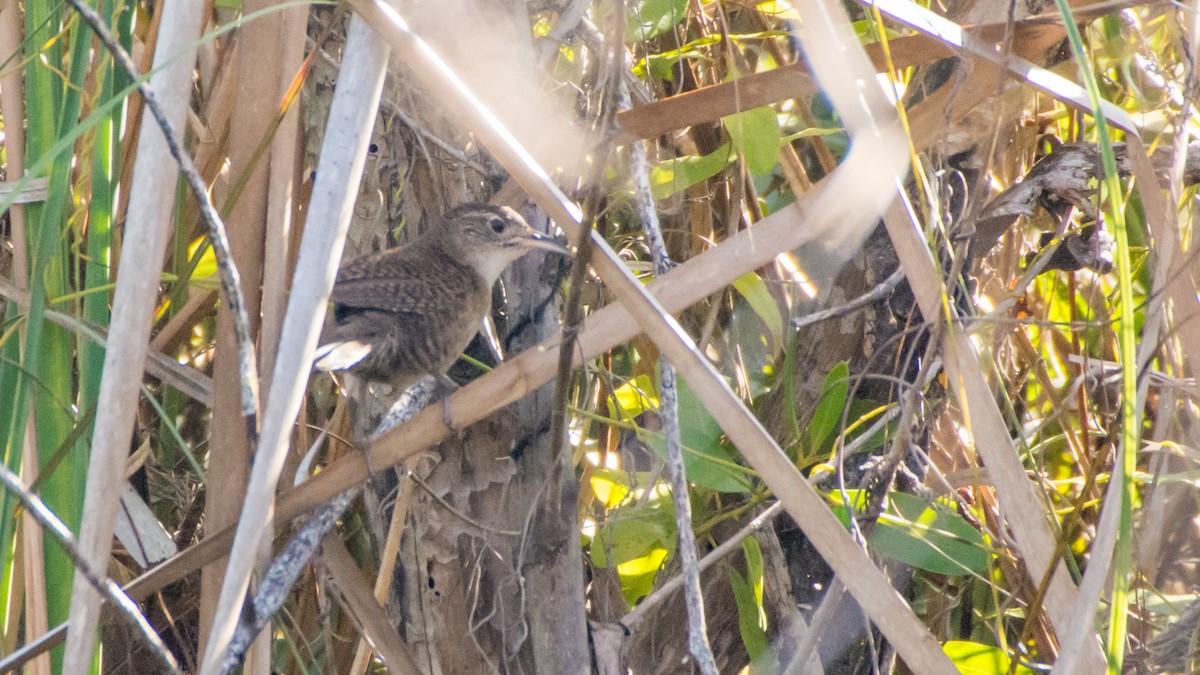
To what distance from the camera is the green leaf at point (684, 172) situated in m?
2.29

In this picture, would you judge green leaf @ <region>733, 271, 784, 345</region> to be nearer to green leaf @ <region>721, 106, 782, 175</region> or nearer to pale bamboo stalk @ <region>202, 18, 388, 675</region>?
green leaf @ <region>721, 106, 782, 175</region>

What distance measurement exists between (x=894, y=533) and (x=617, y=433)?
84cm

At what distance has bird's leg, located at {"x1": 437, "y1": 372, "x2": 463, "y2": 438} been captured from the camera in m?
1.74

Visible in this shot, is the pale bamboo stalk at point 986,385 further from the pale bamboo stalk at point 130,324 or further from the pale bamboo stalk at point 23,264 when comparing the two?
the pale bamboo stalk at point 23,264

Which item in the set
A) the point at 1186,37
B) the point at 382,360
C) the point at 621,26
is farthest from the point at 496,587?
the point at 1186,37

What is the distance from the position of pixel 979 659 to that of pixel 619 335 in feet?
3.12

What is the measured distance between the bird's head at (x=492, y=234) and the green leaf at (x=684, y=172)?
0.84 feet

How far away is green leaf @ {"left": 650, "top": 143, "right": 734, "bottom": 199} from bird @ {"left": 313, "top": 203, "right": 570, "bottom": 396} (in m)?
0.26

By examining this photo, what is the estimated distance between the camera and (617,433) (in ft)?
9.09

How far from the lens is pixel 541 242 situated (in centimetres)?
234

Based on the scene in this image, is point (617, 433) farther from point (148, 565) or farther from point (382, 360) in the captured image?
point (148, 565)

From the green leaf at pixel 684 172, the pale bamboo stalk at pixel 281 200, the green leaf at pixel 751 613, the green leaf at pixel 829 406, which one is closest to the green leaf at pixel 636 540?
the green leaf at pixel 751 613

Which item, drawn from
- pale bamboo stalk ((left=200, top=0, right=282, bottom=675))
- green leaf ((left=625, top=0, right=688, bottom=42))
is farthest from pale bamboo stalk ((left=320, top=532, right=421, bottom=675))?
green leaf ((left=625, top=0, right=688, bottom=42))

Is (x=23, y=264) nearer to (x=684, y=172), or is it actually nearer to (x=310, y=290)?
(x=310, y=290)
